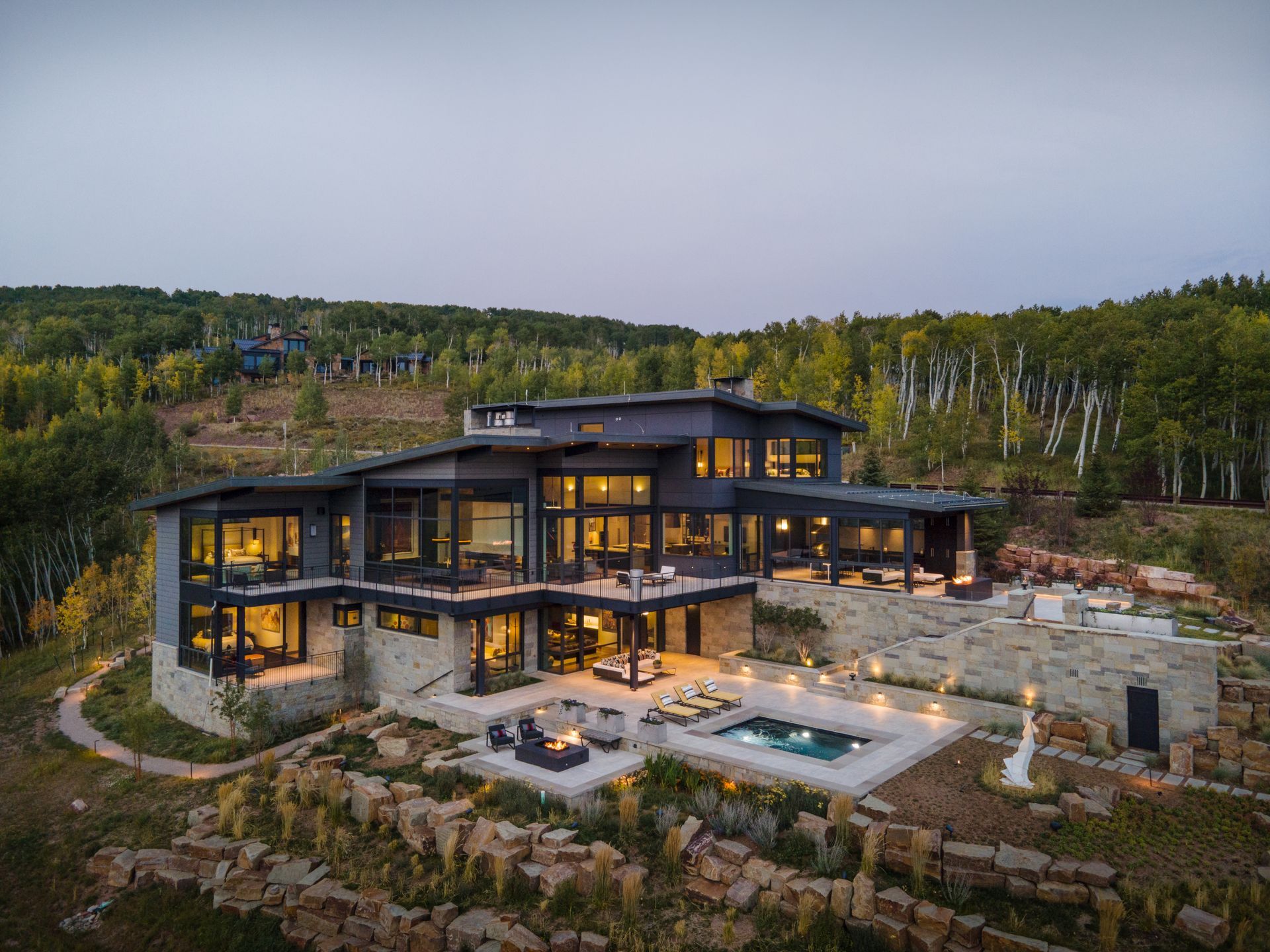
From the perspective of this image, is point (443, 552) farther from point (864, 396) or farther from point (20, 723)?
point (864, 396)

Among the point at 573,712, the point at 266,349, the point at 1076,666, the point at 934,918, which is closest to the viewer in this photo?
the point at 934,918

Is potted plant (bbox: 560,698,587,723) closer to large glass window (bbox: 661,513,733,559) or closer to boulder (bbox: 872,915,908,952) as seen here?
large glass window (bbox: 661,513,733,559)

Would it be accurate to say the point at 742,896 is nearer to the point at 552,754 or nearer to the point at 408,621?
the point at 552,754

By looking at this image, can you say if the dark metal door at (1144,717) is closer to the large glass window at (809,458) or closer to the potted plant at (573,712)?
the potted plant at (573,712)

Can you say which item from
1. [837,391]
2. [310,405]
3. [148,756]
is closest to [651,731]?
[148,756]

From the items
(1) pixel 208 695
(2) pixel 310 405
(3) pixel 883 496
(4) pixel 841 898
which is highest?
(2) pixel 310 405

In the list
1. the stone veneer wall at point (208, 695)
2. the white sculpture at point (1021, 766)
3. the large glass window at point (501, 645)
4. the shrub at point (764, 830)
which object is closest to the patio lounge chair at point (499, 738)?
the large glass window at point (501, 645)
